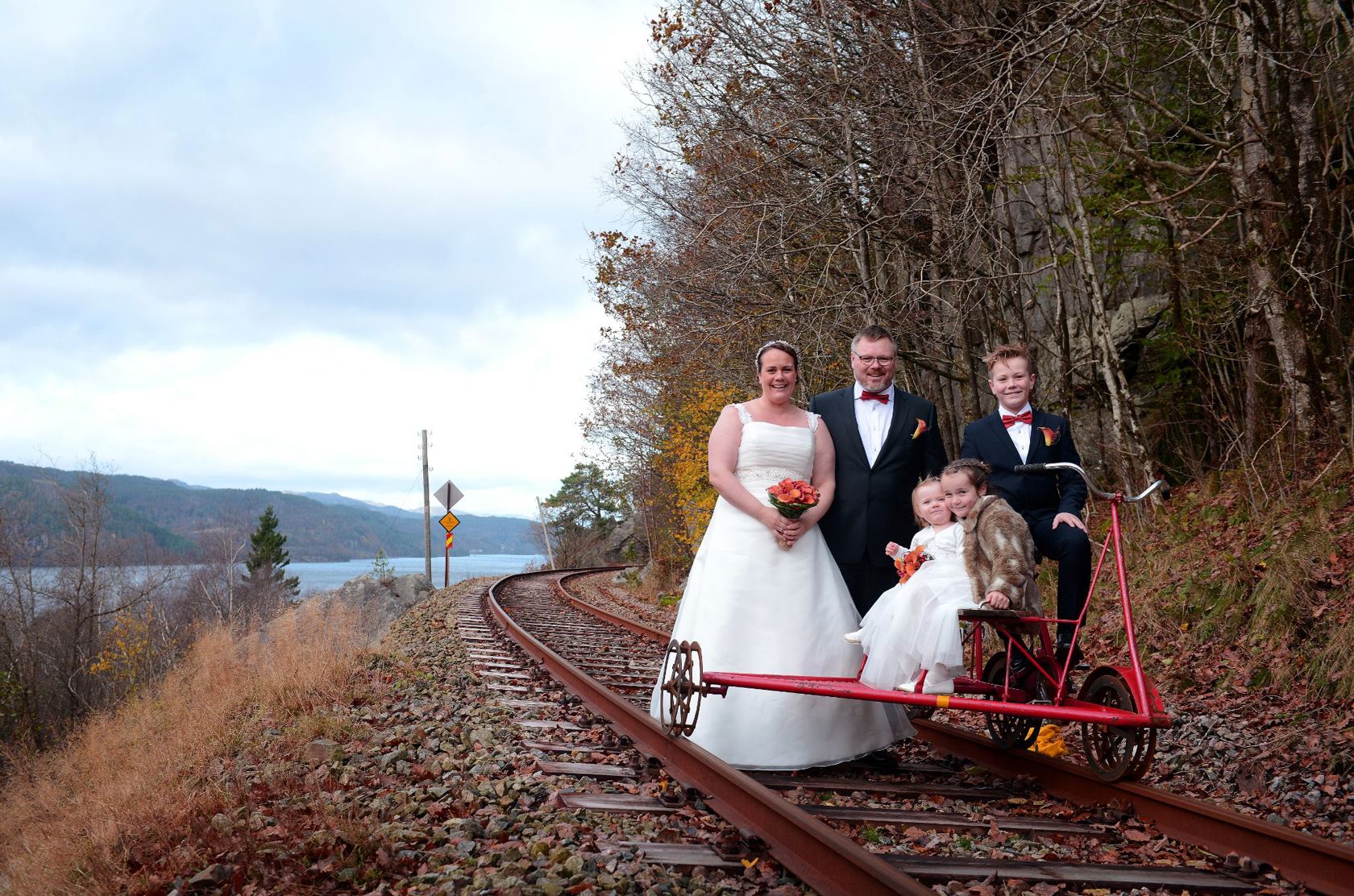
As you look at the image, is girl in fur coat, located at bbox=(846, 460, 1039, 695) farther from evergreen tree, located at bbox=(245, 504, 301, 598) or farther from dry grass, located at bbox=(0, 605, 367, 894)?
evergreen tree, located at bbox=(245, 504, 301, 598)

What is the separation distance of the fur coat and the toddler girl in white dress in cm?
13

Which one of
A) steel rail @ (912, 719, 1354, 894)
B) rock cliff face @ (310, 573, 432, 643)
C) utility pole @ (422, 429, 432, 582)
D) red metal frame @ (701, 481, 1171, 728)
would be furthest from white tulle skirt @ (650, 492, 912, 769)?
utility pole @ (422, 429, 432, 582)

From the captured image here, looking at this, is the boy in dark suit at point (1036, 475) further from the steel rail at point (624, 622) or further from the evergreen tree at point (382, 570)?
the evergreen tree at point (382, 570)

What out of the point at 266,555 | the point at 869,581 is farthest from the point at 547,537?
the point at 869,581

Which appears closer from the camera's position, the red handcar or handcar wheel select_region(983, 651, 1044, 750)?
the red handcar

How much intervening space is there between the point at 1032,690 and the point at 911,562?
2.79 ft

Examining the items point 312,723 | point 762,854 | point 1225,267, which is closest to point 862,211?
point 1225,267

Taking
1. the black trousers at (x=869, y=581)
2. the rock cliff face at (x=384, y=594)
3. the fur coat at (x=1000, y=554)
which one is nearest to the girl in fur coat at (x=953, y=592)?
the fur coat at (x=1000, y=554)

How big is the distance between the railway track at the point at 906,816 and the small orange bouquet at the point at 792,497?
129 cm

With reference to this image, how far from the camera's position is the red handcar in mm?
3973

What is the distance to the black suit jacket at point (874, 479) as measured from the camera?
17.9ft

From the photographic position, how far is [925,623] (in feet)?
15.1

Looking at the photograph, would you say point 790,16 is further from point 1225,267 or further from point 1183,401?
point 1183,401

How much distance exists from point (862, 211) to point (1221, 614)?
A: 22.3ft
